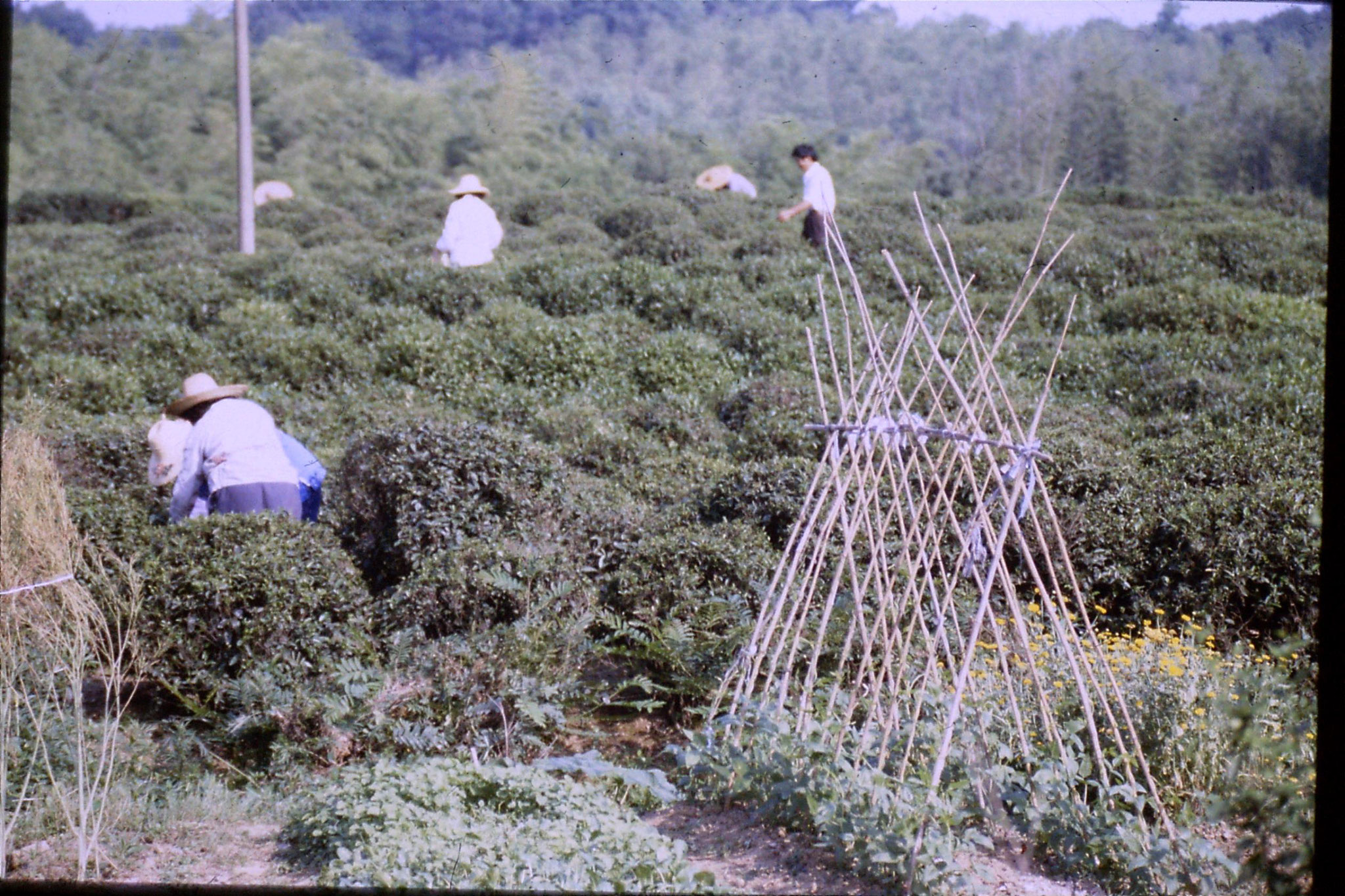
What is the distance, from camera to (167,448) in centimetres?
672

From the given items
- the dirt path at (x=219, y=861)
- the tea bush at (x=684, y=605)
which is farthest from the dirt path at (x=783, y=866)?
the dirt path at (x=219, y=861)

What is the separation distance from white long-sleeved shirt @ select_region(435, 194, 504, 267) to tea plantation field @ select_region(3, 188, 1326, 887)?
0.21m

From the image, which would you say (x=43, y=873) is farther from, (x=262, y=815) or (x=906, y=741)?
(x=906, y=741)

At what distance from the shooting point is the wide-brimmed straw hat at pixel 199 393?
21.1 ft

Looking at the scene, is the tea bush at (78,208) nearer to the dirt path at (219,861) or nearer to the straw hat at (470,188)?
the straw hat at (470,188)

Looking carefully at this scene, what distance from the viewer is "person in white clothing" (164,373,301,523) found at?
20.2ft

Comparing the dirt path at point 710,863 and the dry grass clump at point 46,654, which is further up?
the dry grass clump at point 46,654

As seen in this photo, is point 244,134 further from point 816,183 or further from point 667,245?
point 816,183

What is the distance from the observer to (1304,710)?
3.66m

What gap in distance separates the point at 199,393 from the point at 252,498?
0.71 m

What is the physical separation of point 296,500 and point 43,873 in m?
2.95

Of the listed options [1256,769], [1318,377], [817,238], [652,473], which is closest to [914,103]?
[817,238]

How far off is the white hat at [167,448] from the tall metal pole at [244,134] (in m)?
8.78

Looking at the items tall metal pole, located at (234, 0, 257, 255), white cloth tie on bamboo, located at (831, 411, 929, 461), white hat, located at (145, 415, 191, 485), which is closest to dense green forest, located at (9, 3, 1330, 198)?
tall metal pole, located at (234, 0, 257, 255)
